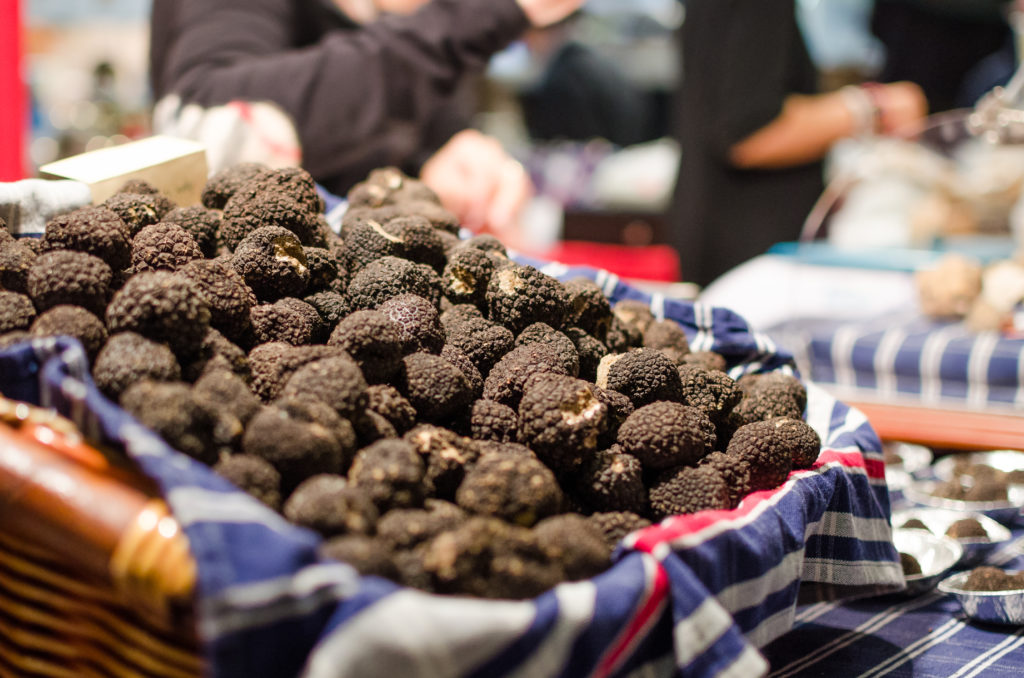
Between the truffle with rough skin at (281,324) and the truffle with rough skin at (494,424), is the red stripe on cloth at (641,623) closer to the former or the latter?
the truffle with rough skin at (494,424)

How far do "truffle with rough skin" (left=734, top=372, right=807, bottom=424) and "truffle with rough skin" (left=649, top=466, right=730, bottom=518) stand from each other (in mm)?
180

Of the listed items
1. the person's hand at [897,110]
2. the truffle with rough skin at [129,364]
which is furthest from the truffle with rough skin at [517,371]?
the person's hand at [897,110]

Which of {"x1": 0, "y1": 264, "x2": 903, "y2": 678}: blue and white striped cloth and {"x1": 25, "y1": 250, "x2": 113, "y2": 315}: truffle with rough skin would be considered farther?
{"x1": 25, "y1": 250, "x2": 113, "y2": 315}: truffle with rough skin

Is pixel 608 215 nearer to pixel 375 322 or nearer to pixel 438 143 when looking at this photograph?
pixel 438 143

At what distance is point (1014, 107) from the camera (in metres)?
1.75

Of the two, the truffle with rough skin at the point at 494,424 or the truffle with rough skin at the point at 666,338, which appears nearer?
the truffle with rough skin at the point at 494,424

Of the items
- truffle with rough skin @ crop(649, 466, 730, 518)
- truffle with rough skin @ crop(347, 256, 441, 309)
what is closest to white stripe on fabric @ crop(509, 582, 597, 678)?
truffle with rough skin @ crop(649, 466, 730, 518)

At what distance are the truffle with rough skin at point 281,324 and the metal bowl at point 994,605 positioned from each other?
84 cm

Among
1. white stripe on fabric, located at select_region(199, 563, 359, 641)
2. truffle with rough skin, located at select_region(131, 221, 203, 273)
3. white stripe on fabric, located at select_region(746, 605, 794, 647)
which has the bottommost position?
white stripe on fabric, located at select_region(746, 605, 794, 647)

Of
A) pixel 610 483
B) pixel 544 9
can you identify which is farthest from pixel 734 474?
pixel 544 9

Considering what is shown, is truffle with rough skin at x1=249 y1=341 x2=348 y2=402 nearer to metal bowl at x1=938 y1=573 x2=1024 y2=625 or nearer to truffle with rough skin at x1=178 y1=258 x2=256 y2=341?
truffle with rough skin at x1=178 y1=258 x2=256 y2=341

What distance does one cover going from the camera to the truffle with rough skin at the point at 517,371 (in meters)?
0.88

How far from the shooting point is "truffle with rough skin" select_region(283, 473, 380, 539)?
64 centimetres

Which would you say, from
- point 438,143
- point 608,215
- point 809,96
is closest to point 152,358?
point 438,143
